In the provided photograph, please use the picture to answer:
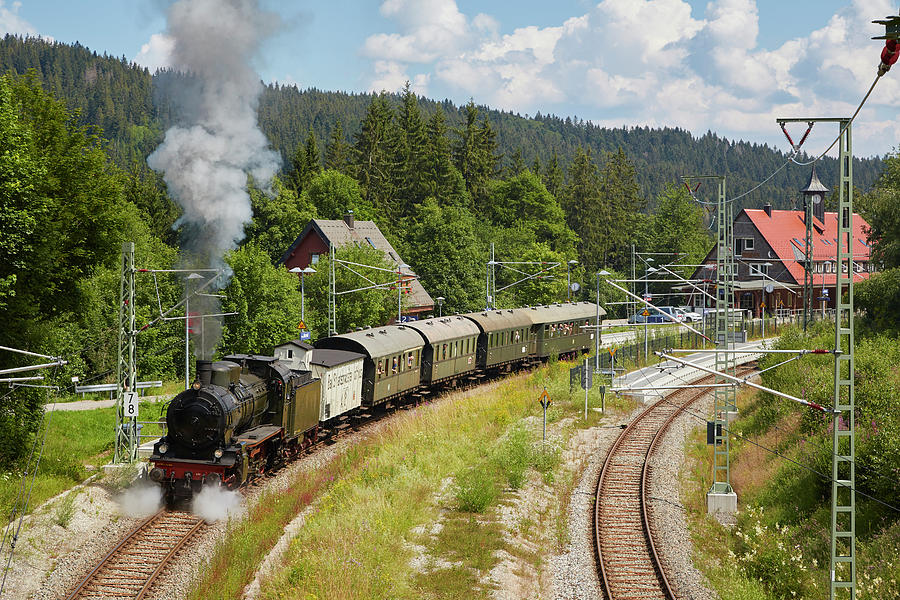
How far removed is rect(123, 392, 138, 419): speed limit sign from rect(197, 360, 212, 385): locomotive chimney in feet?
9.97

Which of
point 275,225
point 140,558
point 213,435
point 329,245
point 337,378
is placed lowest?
point 140,558

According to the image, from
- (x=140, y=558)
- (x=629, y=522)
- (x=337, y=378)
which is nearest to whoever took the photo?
(x=140, y=558)

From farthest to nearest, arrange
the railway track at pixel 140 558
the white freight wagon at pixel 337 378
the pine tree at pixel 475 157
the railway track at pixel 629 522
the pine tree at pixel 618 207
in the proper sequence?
the pine tree at pixel 618 207
the pine tree at pixel 475 157
the white freight wagon at pixel 337 378
the railway track at pixel 629 522
the railway track at pixel 140 558

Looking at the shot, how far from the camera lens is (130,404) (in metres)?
22.2

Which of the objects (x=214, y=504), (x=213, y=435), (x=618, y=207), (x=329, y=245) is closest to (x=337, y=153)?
(x=329, y=245)

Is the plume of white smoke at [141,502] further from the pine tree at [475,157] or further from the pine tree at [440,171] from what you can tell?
the pine tree at [475,157]

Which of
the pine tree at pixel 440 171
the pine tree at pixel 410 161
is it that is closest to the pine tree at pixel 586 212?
the pine tree at pixel 440 171

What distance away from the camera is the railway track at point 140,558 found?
15547 mm

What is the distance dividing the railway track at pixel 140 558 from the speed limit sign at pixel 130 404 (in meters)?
3.28

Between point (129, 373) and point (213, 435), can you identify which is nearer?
point (213, 435)

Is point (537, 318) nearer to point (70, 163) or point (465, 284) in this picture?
point (465, 284)

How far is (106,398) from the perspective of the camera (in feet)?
146

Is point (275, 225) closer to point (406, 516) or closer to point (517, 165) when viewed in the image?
point (517, 165)

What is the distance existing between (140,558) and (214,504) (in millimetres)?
2720
